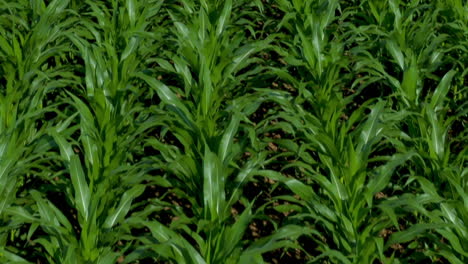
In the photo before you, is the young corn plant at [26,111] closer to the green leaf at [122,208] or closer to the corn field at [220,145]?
the corn field at [220,145]

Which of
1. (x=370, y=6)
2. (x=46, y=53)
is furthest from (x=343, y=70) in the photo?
(x=46, y=53)

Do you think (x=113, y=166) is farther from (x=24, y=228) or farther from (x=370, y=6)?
(x=370, y=6)

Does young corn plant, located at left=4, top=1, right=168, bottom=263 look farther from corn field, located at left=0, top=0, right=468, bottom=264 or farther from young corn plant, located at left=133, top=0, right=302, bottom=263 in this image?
young corn plant, located at left=133, top=0, right=302, bottom=263

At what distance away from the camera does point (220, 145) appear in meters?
2.78

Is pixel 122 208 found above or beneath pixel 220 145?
beneath

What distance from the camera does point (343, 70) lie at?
13.4 ft

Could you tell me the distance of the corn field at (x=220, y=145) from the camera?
96.7 inches

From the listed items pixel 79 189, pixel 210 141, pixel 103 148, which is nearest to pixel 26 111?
pixel 103 148

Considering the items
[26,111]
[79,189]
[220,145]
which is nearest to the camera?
[79,189]

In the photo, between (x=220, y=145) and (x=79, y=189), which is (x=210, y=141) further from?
(x=79, y=189)

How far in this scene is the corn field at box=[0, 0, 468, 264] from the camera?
96.7 inches

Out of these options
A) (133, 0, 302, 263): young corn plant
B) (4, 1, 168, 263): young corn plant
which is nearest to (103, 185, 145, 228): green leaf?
(4, 1, 168, 263): young corn plant

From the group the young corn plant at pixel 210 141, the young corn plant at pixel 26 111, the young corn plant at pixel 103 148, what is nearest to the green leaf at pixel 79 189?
the young corn plant at pixel 103 148

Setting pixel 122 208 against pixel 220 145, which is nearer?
pixel 122 208
